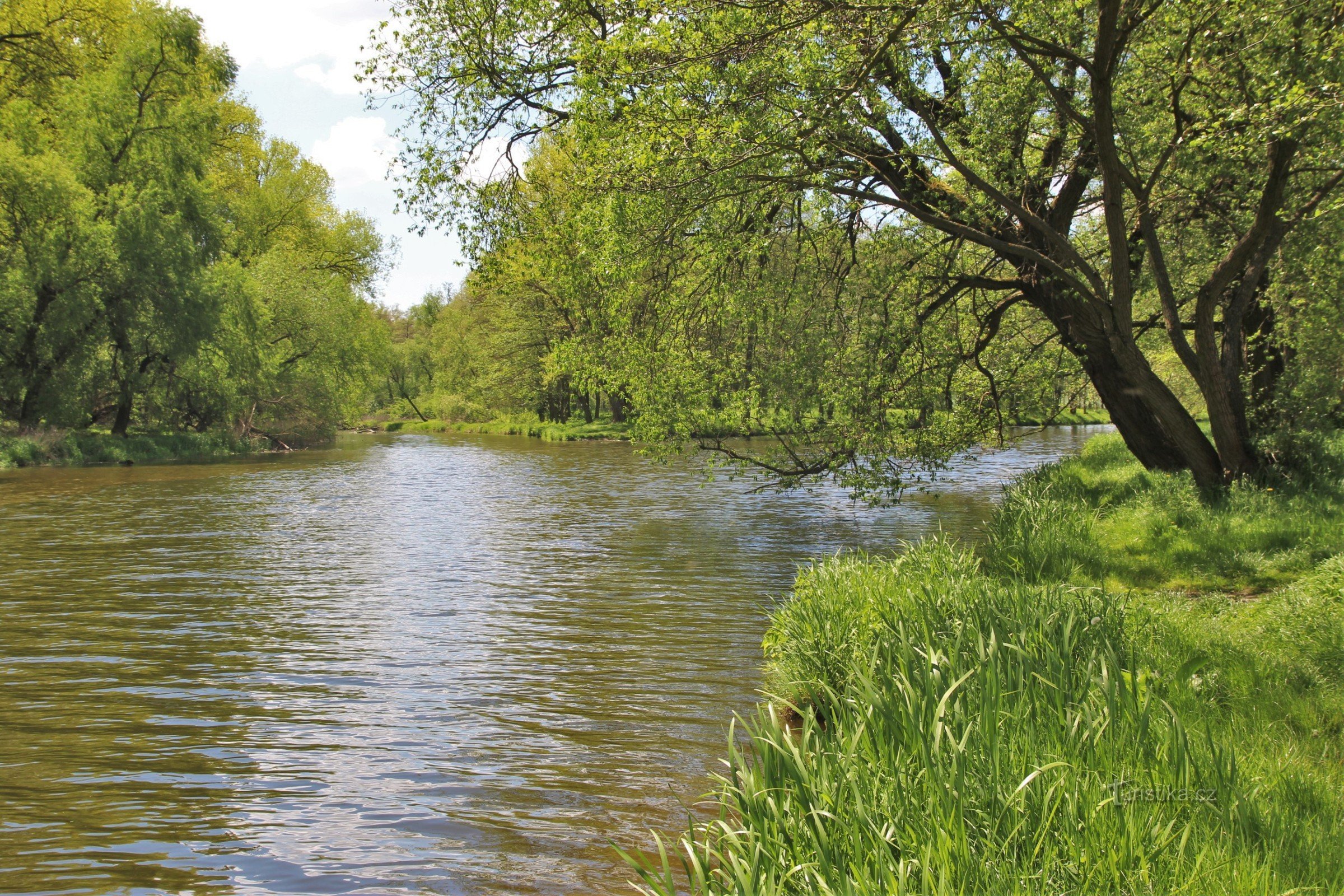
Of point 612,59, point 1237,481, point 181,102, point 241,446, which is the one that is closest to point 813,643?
point 612,59

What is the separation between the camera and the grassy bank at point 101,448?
30942mm

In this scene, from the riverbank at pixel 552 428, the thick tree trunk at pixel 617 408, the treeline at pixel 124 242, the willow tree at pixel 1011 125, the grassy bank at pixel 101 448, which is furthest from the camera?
the thick tree trunk at pixel 617 408

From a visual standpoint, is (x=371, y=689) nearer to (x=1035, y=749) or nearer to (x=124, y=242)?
(x=1035, y=749)

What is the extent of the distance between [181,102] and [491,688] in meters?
36.0

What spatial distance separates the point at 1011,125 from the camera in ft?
41.1

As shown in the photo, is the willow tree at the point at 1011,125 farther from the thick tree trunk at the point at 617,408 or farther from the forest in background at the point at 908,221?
the thick tree trunk at the point at 617,408

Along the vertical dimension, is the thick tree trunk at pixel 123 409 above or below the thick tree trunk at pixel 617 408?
below

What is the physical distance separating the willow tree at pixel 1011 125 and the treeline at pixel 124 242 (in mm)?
24305

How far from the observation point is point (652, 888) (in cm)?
352

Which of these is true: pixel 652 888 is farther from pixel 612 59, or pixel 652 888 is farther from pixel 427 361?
pixel 427 361

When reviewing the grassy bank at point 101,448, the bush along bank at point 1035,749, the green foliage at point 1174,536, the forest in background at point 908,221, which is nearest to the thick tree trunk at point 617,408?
the grassy bank at point 101,448

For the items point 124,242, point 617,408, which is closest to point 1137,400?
point 124,242

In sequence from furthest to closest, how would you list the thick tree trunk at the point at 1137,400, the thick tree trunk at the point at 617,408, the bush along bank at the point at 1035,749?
the thick tree trunk at the point at 617,408 < the thick tree trunk at the point at 1137,400 < the bush along bank at the point at 1035,749

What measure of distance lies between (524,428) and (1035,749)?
61.0 m
